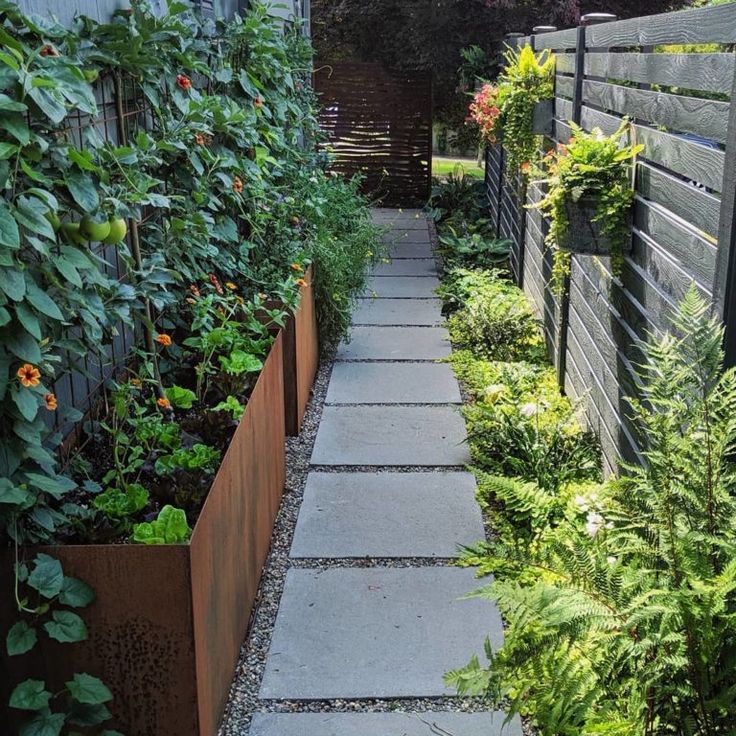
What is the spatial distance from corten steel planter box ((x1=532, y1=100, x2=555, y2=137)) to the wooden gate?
6055 millimetres

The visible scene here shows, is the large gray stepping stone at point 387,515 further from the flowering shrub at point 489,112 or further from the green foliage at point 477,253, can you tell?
the green foliage at point 477,253

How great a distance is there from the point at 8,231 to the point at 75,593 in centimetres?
85

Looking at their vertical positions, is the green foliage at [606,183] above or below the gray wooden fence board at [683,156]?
below

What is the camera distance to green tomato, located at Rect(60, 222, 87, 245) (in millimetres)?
2166

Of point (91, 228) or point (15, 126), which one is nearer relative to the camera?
point (15, 126)

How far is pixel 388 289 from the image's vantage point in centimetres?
755

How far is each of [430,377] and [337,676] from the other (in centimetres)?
289

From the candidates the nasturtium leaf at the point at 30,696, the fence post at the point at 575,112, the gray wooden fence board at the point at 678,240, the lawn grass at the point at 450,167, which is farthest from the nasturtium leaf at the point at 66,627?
the lawn grass at the point at 450,167

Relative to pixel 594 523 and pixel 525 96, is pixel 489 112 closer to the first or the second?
pixel 525 96

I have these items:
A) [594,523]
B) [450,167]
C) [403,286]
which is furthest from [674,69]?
[450,167]

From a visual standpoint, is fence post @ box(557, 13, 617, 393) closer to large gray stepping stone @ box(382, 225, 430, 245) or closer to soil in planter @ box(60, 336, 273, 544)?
soil in planter @ box(60, 336, 273, 544)

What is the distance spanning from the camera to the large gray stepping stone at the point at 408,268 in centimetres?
807

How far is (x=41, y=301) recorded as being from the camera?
75.7 inches

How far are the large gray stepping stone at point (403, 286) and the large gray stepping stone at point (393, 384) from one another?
164 centimetres
